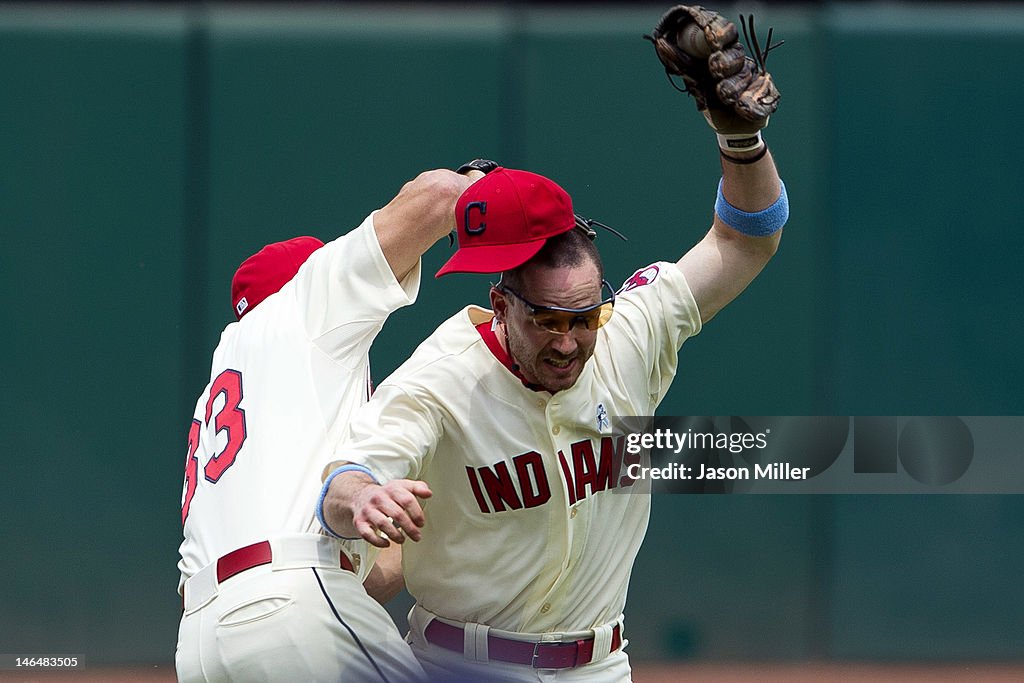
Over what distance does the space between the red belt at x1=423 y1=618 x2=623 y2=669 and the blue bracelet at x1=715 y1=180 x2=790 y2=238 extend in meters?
0.88

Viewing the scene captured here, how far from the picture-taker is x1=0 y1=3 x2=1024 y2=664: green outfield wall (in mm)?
5113

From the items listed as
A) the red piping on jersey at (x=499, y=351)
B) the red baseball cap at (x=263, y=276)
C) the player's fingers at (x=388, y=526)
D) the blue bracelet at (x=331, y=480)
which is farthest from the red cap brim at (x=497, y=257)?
the red baseball cap at (x=263, y=276)

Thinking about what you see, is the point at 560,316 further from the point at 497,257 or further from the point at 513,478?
the point at 513,478

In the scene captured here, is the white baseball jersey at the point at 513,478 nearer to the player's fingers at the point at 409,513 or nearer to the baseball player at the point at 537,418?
the baseball player at the point at 537,418

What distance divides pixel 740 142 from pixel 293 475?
1.06 metres

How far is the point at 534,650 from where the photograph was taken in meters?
2.54

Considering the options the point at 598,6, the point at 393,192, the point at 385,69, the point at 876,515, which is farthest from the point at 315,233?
the point at 876,515

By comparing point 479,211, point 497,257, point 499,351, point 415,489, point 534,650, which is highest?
point 479,211

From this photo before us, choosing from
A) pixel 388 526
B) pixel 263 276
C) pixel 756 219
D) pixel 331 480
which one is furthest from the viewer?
pixel 263 276

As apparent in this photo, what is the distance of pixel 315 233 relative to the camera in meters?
5.17

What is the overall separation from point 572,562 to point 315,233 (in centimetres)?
291

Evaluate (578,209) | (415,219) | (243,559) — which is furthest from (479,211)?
(578,209)

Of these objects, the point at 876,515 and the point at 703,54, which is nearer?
the point at 703,54

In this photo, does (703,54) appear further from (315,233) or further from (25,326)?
(25,326)
